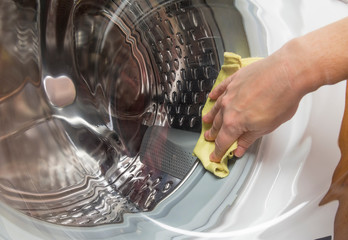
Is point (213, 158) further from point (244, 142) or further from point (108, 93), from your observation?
point (108, 93)

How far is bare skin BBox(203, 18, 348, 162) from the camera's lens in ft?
1.73

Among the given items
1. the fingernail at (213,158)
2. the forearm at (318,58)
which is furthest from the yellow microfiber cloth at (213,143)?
the forearm at (318,58)

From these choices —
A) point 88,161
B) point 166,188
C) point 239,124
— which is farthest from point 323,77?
point 88,161

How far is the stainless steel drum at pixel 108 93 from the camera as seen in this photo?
76cm

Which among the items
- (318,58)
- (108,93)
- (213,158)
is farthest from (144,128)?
(318,58)

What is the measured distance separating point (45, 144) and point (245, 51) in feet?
1.76

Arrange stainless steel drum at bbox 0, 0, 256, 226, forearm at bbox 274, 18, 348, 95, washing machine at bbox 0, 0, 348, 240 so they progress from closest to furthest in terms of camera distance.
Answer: forearm at bbox 274, 18, 348, 95 < washing machine at bbox 0, 0, 348, 240 < stainless steel drum at bbox 0, 0, 256, 226

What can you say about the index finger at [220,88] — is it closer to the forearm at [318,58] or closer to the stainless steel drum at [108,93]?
the stainless steel drum at [108,93]

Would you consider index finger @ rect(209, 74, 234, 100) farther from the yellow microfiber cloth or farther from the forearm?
the forearm

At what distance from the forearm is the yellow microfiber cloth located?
0.18m

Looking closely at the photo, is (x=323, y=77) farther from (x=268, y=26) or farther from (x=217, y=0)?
(x=217, y=0)

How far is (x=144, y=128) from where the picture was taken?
0.90 metres

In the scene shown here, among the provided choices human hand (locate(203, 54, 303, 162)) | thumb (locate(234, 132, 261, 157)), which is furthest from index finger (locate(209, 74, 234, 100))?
thumb (locate(234, 132, 261, 157))

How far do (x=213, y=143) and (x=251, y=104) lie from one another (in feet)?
0.56
